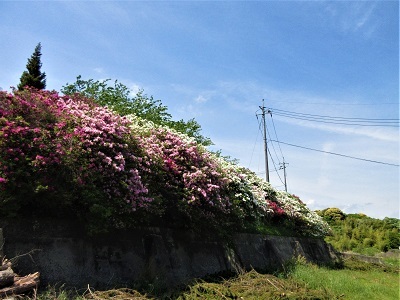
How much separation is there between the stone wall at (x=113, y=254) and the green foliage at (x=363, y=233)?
19267 millimetres

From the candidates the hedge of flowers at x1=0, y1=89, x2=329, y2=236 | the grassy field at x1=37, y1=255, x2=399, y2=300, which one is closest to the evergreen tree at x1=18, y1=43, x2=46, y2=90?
the hedge of flowers at x1=0, y1=89, x2=329, y2=236

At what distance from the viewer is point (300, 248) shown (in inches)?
610

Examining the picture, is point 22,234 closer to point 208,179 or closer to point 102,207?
point 102,207

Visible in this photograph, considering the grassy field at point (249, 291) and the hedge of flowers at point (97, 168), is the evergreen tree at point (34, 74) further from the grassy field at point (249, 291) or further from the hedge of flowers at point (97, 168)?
the grassy field at point (249, 291)

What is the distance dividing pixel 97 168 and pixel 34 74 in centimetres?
2436

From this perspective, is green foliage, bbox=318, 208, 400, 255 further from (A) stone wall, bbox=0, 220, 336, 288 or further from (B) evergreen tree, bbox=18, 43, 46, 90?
(B) evergreen tree, bbox=18, 43, 46, 90

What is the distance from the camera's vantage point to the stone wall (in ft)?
20.5

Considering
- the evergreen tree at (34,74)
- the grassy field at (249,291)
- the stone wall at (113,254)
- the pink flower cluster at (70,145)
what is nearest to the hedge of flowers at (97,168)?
the pink flower cluster at (70,145)

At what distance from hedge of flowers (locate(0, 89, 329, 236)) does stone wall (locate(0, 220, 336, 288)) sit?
1.44ft

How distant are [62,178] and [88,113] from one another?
6.46 feet

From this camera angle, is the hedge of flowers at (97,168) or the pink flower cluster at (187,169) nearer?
the hedge of flowers at (97,168)

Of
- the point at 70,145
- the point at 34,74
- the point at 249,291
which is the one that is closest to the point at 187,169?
the point at 70,145

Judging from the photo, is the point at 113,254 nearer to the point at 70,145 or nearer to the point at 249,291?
the point at 70,145

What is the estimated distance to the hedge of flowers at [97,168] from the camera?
20.4ft
